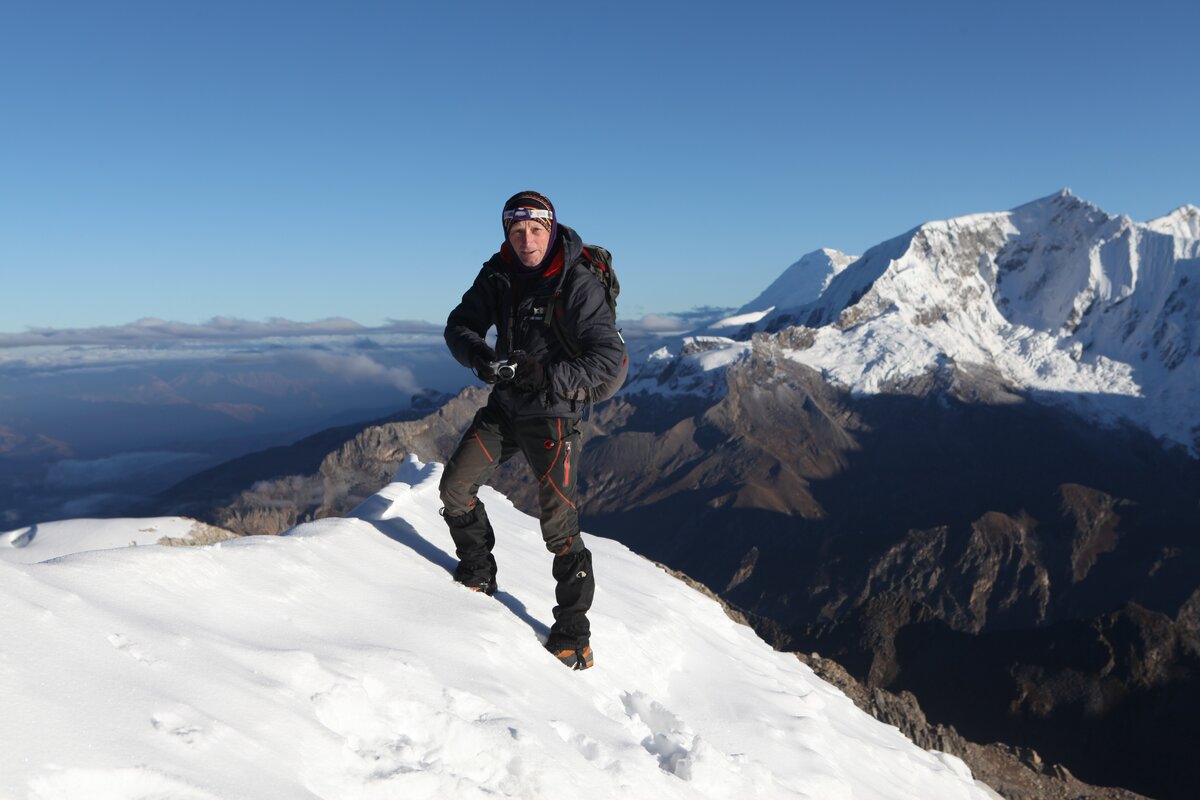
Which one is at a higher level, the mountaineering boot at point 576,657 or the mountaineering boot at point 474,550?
the mountaineering boot at point 474,550

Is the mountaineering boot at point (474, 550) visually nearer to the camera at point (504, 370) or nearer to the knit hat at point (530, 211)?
the camera at point (504, 370)

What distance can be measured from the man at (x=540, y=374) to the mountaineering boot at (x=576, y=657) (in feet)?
0.04

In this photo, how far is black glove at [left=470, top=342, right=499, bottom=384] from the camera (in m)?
9.27

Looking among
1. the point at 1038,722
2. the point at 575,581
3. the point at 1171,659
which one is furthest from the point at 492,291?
the point at 1171,659

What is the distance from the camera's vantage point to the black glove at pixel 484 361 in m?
9.27

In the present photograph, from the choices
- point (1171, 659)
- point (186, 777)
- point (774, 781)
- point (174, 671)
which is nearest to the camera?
point (186, 777)

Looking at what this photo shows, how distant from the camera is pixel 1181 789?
294 ft

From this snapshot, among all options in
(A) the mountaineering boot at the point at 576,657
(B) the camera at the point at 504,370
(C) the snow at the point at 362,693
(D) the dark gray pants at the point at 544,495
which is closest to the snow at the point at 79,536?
(D) the dark gray pants at the point at 544,495

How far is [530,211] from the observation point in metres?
9.12

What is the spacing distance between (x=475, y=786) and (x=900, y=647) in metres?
126

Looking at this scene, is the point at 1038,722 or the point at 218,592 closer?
the point at 218,592

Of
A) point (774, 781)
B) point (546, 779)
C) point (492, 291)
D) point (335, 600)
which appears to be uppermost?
point (492, 291)

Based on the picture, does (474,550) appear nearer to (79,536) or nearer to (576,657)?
(576,657)

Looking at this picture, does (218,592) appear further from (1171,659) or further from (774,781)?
(1171,659)
